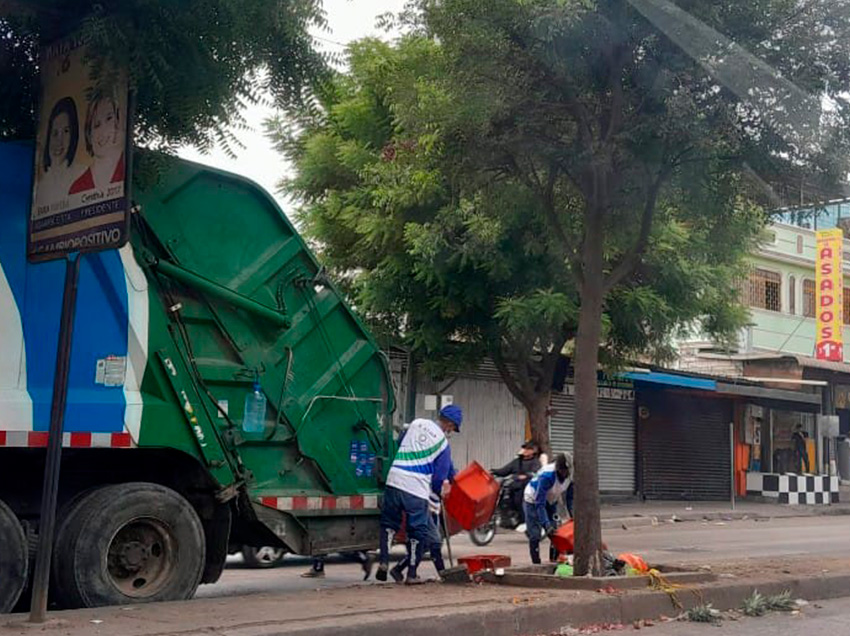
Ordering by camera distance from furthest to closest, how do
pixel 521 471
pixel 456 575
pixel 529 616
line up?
1. pixel 521 471
2. pixel 456 575
3. pixel 529 616

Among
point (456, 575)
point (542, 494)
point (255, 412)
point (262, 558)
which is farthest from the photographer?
point (262, 558)

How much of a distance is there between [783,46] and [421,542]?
4.87 meters

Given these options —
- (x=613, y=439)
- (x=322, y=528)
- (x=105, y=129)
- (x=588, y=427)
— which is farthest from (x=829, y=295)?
(x=105, y=129)

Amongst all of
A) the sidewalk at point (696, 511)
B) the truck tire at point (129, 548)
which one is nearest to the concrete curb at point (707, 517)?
the sidewalk at point (696, 511)

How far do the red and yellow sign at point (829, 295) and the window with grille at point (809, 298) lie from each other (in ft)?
9.66

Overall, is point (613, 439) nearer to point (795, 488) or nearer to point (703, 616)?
point (795, 488)

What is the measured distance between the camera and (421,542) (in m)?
8.67

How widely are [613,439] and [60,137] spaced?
20761 mm

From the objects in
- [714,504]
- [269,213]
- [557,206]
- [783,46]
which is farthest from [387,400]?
[714,504]

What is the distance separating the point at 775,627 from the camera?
26.2 ft

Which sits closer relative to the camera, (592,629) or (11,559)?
(11,559)

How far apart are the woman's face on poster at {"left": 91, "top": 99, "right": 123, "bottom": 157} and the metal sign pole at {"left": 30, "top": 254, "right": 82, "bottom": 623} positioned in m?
0.62

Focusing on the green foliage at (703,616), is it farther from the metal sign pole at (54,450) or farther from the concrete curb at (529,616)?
the metal sign pole at (54,450)

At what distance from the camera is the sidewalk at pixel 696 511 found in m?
21.1
